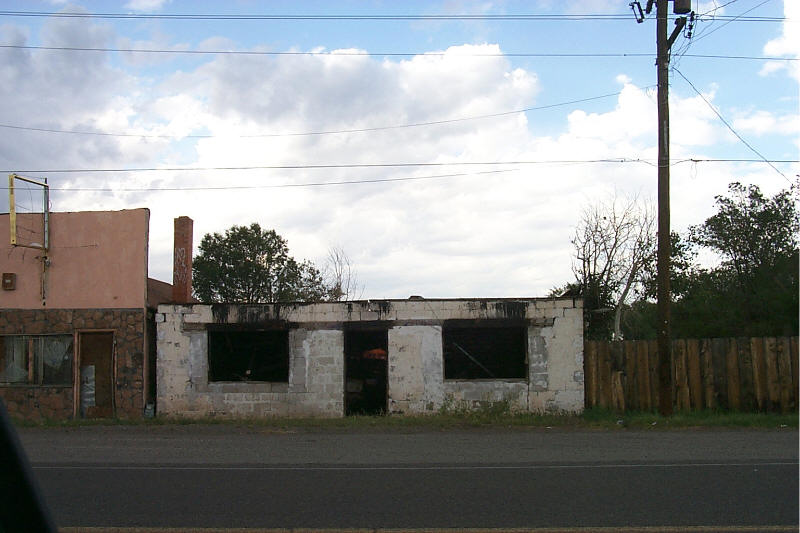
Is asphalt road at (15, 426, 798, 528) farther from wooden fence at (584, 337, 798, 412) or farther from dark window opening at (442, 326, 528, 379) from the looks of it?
dark window opening at (442, 326, 528, 379)

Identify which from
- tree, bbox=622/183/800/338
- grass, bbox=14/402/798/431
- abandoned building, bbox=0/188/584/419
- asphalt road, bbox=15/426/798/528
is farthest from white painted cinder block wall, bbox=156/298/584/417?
tree, bbox=622/183/800/338

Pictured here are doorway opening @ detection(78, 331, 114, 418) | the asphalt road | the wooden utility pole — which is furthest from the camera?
doorway opening @ detection(78, 331, 114, 418)

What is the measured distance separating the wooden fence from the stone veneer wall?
11.5 metres

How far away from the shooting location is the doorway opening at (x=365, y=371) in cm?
1912

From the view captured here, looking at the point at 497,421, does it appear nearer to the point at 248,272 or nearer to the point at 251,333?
the point at 251,333

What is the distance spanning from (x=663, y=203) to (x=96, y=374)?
14.4m

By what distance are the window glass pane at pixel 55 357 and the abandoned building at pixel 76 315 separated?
1.0 inches

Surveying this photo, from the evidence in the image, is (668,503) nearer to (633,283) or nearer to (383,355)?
(383,355)

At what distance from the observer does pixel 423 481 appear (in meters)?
8.70

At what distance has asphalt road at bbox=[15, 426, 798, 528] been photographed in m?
6.88

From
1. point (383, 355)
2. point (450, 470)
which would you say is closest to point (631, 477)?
point (450, 470)

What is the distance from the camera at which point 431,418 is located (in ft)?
57.3

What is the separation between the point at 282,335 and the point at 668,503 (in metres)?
13.3

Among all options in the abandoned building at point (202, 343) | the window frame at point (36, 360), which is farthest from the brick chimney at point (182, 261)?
the window frame at point (36, 360)
